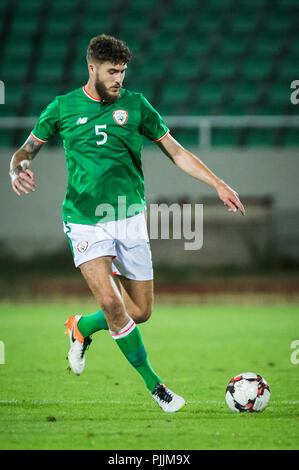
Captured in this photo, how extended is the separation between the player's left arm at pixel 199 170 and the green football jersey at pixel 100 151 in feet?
0.70

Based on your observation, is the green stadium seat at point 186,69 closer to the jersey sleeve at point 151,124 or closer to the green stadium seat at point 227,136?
the green stadium seat at point 227,136

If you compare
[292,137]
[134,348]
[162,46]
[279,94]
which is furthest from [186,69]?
[134,348]

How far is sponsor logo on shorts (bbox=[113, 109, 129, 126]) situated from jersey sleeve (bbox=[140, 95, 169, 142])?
16 cm

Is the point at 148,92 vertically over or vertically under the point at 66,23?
under

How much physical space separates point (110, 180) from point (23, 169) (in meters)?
0.63

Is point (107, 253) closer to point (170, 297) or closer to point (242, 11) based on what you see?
point (170, 297)

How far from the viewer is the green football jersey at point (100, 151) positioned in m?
5.28

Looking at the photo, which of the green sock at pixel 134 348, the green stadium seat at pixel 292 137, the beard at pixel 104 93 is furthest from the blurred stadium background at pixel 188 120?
the green sock at pixel 134 348

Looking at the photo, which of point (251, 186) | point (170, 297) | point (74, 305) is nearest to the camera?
point (74, 305)

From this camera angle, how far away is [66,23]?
19734mm

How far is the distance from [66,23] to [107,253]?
1576cm

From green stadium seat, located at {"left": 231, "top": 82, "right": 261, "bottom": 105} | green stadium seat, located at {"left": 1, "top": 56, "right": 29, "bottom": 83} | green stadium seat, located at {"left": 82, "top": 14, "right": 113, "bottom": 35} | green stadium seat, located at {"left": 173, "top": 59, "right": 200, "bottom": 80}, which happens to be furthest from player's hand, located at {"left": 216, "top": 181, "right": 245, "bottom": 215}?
green stadium seat, located at {"left": 82, "top": 14, "right": 113, "bottom": 35}

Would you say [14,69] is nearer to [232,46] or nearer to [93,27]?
[93,27]

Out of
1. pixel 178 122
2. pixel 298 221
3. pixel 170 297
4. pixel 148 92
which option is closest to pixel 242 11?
pixel 148 92
